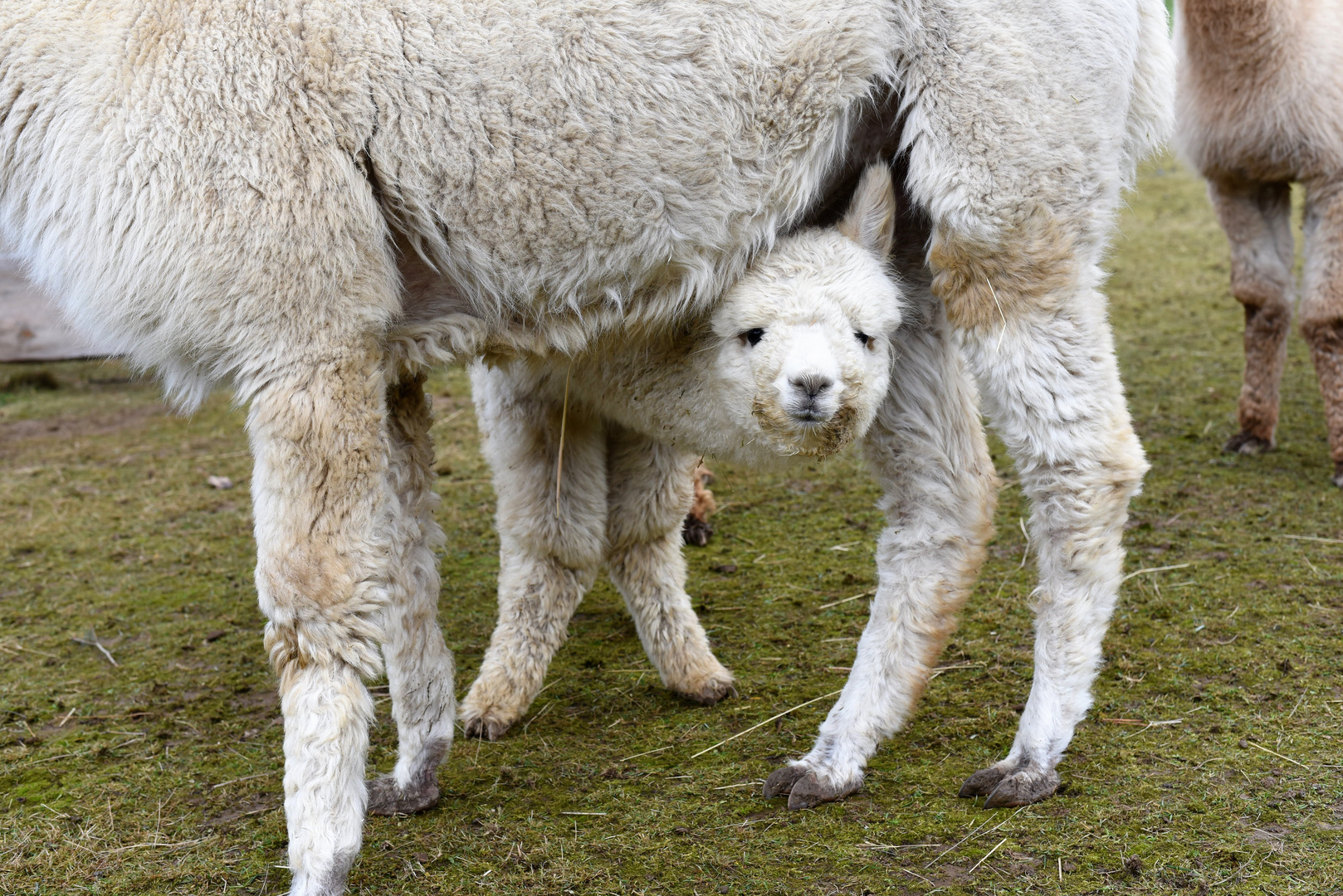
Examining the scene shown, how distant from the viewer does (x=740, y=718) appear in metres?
3.66

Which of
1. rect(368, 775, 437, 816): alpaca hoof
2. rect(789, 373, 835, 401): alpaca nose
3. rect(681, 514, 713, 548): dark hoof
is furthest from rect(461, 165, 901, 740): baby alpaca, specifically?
rect(681, 514, 713, 548): dark hoof

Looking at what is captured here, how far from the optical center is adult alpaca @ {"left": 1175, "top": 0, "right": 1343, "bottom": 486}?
501cm

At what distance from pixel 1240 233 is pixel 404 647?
4318 mm

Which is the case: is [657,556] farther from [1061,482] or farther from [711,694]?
[1061,482]

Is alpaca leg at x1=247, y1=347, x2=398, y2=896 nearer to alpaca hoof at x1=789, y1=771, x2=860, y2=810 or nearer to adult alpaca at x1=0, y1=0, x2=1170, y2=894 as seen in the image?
adult alpaca at x1=0, y1=0, x2=1170, y2=894

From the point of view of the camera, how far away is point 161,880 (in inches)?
113

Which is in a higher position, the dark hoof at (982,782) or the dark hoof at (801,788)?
the dark hoof at (982,782)

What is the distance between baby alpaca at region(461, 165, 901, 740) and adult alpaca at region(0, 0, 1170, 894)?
161mm

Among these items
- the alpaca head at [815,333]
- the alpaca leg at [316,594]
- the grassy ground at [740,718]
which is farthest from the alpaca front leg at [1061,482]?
the alpaca leg at [316,594]

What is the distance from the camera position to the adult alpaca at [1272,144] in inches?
197

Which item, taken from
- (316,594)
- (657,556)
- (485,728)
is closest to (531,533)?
(657,556)

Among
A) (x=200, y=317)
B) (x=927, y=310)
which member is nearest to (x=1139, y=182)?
(x=927, y=310)

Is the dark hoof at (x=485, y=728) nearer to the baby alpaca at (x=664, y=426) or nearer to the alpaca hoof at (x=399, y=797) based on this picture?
the baby alpaca at (x=664, y=426)

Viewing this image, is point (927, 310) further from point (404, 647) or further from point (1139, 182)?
point (1139, 182)
